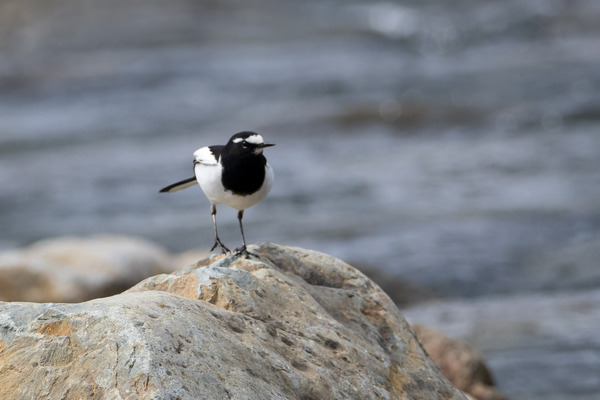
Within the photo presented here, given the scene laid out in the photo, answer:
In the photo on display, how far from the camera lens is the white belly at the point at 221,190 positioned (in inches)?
183

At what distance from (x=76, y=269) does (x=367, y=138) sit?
31.8ft

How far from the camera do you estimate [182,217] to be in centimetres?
1290

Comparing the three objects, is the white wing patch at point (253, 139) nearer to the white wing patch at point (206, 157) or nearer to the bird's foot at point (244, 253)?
the white wing patch at point (206, 157)

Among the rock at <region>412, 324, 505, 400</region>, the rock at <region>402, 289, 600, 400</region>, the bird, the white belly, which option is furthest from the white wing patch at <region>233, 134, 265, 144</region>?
the rock at <region>402, 289, 600, 400</region>

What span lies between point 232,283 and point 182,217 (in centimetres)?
929

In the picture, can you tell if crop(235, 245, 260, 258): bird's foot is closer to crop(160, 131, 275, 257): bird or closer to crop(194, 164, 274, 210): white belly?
crop(160, 131, 275, 257): bird

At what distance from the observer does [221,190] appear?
466 centimetres

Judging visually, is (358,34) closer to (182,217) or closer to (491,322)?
(182,217)

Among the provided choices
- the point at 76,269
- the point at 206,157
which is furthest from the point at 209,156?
the point at 76,269

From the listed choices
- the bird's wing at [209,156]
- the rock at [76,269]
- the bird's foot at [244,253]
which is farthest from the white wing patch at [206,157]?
the rock at [76,269]

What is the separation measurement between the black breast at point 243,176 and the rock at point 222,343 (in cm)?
45

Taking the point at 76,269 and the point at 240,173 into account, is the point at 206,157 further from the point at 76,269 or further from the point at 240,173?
the point at 76,269

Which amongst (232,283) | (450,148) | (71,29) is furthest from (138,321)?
(71,29)

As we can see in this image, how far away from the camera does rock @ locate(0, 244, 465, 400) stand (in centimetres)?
295
